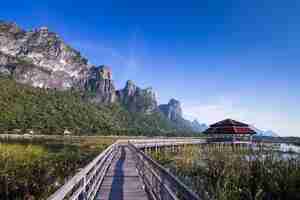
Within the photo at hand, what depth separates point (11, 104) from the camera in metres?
110

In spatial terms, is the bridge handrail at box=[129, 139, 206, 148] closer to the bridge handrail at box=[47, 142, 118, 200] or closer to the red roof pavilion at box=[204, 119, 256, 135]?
the red roof pavilion at box=[204, 119, 256, 135]

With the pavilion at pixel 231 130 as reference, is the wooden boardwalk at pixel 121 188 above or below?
below

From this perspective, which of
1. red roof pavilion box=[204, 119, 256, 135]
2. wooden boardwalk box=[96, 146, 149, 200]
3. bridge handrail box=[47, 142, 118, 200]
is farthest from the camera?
red roof pavilion box=[204, 119, 256, 135]

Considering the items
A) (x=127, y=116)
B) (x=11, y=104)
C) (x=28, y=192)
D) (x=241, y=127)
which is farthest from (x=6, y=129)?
(x=127, y=116)

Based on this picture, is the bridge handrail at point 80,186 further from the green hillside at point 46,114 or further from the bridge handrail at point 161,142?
the green hillside at point 46,114

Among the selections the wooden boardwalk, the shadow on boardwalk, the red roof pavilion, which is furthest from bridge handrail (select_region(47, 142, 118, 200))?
the red roof pavilion

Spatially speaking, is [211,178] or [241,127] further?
[241,127]

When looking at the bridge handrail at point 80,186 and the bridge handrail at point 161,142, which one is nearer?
the bridge handrail at point 80,186

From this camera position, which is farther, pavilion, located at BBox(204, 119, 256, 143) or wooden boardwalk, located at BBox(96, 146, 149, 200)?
pavilion, located at BBox(204, 119, 256, 143)

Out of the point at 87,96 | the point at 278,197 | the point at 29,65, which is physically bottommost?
the point at 278,197

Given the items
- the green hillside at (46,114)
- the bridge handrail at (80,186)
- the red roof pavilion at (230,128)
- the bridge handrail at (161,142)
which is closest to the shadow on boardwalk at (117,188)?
the bridge handrail at (80,186)

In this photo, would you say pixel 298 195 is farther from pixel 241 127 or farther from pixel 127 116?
pixel 127 116

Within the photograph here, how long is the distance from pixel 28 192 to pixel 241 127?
48.8m

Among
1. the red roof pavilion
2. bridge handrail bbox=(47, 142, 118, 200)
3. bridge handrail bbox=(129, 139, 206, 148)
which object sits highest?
the red roof pavilion
